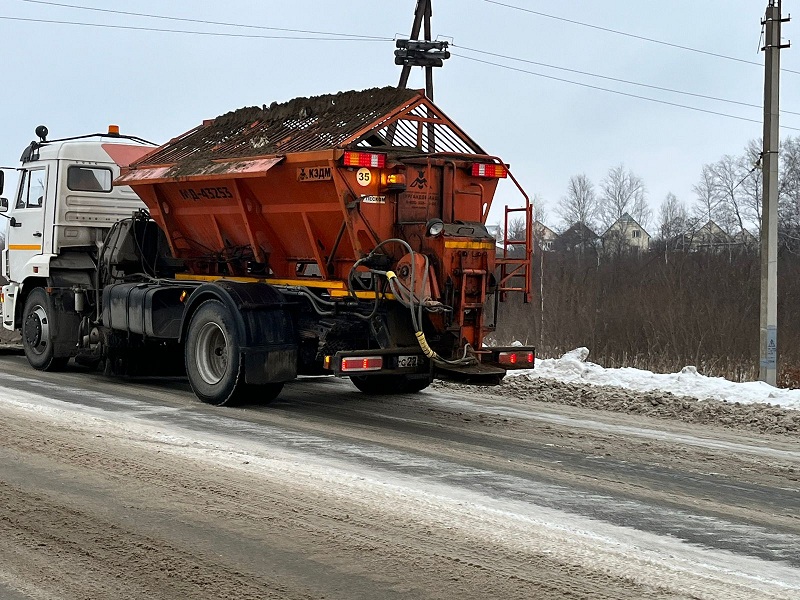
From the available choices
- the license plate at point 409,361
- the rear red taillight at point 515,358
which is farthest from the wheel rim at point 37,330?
the rear red taillight at point 515,358

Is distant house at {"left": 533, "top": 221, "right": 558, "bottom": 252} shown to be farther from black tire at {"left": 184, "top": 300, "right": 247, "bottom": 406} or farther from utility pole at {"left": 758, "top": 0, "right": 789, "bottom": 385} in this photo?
black tire at {"left": 184, "top": 300, "right": 247, "bottom": 406}

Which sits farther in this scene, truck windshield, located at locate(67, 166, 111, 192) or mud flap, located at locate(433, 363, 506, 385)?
truck windshield, located at locate(67, 166, 111, 192)

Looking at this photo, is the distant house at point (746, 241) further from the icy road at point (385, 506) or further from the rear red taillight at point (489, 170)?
the icy road at point (385, 506)

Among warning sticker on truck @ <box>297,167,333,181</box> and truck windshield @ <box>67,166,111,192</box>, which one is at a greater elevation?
truck windshield @ <box>67,166,111,192</box>

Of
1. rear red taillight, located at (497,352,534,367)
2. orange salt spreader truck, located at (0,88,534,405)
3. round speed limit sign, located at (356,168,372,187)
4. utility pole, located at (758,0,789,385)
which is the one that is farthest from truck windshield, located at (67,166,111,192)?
utility pole, located at (758,0,789,385)

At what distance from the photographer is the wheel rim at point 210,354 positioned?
10836mm

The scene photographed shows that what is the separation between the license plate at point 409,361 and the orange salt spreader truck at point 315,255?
0.5 inches

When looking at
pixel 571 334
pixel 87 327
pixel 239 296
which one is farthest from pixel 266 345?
pixel 571 334

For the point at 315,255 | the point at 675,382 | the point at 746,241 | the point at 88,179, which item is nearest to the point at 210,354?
the point at 315,255

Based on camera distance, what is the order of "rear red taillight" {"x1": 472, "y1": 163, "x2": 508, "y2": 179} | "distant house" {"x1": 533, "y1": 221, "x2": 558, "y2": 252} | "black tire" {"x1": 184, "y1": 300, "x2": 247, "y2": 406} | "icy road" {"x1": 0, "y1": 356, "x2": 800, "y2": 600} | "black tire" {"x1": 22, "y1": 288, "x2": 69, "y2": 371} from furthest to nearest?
"distant house" {"x1": 533, "y1": 221, "x2": 558, "y2": 252}, "black tire" {"x1": 22, "y1": 288, "x2": 69, "y2": 371}, "rear red taillight" {"x1": 472, "y1": 163, "x2": 508, "y2": 179}, "black tire" {"x1": 184, "y1": 300, "x2": 247, "y2": 406}, "icy road" {"x1": 0, "y1": 356, "x2": 800, "y2": 600}

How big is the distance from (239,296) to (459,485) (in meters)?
4.13

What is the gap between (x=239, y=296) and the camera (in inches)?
405

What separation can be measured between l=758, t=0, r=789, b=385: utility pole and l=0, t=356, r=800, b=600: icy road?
437 cm

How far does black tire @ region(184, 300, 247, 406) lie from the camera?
406 inches
